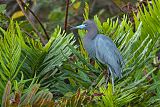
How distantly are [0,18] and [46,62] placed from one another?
0.41 metres

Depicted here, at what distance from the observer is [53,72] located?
63.3 inches

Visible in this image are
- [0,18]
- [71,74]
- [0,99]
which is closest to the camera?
[0,99]

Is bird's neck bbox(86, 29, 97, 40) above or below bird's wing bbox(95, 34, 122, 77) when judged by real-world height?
above

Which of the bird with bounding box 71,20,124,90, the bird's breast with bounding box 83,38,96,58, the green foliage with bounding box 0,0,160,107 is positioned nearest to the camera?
the green foliage with bounding box 0,0,160,107

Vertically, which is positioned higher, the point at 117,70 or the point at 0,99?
the point at 0,99

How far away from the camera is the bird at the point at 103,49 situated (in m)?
1.63

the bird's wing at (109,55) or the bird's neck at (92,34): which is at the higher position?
the bird's neck at (92,34)

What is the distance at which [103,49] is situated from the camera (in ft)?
5.68

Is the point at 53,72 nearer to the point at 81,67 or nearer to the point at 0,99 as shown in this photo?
the point at 81,67

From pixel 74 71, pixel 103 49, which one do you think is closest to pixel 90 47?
pixel 103 49

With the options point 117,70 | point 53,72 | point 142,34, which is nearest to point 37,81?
point 53,72

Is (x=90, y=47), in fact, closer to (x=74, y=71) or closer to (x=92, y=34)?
(x=92, y=34)

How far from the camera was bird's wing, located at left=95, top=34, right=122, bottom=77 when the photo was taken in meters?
1.63

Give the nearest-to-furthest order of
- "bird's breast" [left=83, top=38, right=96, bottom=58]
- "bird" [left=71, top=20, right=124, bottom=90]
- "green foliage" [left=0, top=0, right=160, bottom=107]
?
"green foliage" [left=0, top=0, right=160, bottom=107], "bird" [left=71, top=20, right=124, bottom=90], "bird's breast" [left=83, top=38, right=96, bottom=58]
